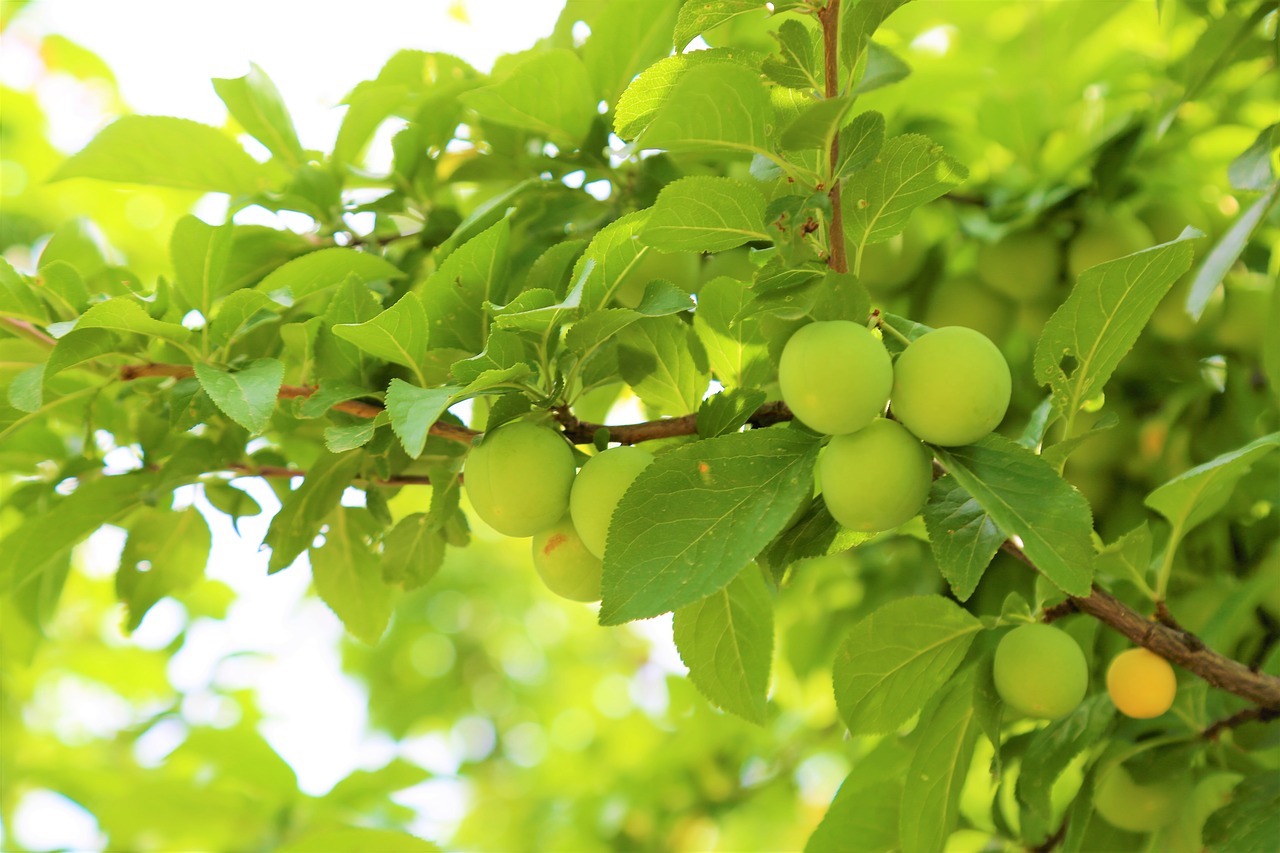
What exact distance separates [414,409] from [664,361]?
279mm

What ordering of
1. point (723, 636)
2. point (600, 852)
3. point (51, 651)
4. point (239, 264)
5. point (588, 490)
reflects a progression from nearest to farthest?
1. point (588, 490)
2. point (723, 636)
3. point (239, 264)
4. point (600, 852)
5. point (51, 651)

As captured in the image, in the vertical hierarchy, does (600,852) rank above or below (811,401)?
below

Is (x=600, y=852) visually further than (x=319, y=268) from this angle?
Yes

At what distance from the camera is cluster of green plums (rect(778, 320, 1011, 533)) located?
0.66 meters

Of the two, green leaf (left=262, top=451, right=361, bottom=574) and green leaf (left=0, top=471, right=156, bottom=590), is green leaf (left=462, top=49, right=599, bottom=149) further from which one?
green leaf (left=0, top=471, right=156, bottom=590)

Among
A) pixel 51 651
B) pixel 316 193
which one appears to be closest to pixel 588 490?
pixel 316 193

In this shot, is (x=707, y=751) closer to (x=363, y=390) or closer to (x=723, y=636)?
(x=723, y=636)

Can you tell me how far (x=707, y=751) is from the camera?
2.01m

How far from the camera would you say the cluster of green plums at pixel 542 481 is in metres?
0.76

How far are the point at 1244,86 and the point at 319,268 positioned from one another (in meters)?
1.30

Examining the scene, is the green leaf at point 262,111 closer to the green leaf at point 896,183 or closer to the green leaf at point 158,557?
the green leaf at point 158,557

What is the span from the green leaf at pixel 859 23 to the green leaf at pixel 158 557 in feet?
2.83

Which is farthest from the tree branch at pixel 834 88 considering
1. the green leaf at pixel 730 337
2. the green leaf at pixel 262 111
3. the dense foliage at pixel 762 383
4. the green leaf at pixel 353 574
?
the green leaf at pixel 262 111

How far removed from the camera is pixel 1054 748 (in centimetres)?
95
